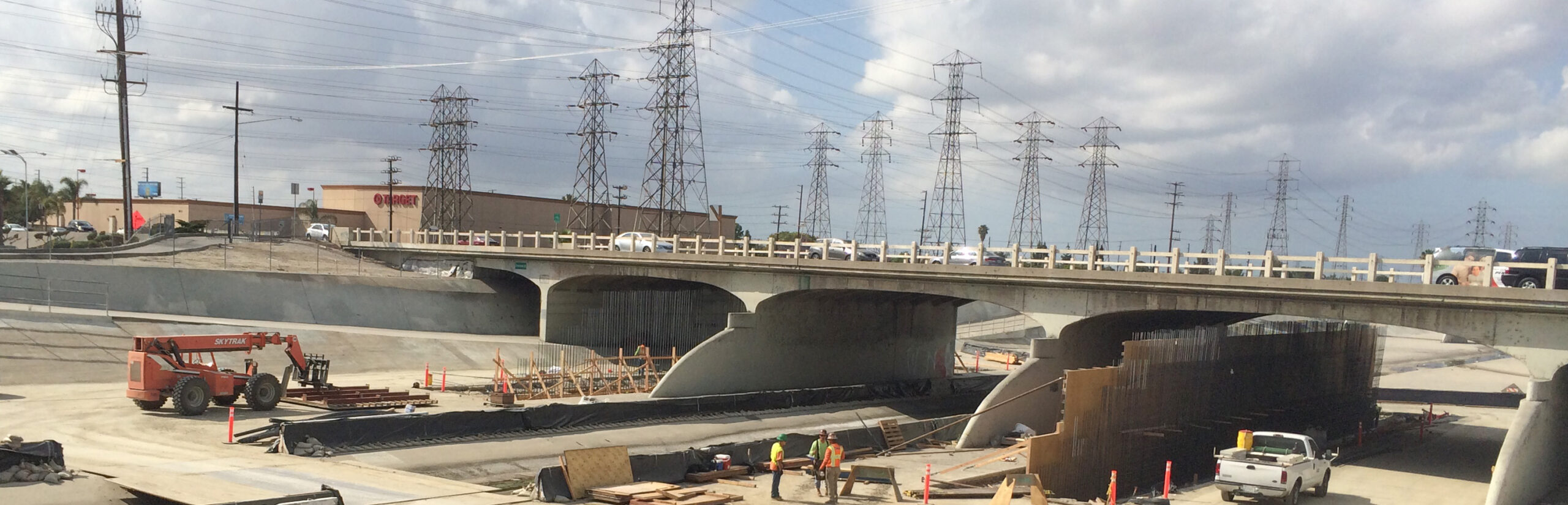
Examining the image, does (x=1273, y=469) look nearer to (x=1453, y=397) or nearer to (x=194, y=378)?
(x=194, y=378)

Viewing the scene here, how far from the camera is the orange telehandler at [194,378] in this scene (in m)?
29.4

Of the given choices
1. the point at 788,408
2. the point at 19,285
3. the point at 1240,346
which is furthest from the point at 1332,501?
the point at 19,285

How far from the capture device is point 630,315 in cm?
5500

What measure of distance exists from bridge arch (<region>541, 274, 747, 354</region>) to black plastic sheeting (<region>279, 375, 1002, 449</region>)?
10.5 metres

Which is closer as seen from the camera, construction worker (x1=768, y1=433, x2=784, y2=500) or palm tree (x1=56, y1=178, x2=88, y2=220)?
construction worker (x1=768, y1=433, x2=784, y2=500)

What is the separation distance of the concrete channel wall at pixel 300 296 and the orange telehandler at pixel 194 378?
1336 cm

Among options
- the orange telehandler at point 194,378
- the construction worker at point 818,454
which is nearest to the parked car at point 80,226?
the orange telehandler at point 194,378

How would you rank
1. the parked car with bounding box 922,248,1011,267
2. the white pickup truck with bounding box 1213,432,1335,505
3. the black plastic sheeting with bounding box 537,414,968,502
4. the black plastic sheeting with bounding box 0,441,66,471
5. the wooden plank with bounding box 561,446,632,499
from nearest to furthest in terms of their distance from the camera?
the black plastic sheeting with bounding box 0,441,66,471
the black plastic sheeting with bounding box 537,414,968,502
the wooden plank with bounding box 561,446,632,499
the white pickup truck with bounding box 1213,432,1335,505
the parked car with bounding box 922,248,1011,267

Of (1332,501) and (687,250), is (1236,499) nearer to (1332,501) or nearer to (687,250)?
(1332,501)

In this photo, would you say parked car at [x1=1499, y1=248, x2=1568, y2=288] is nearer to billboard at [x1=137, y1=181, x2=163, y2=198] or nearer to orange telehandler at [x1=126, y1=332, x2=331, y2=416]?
orange telehandler at [x1=126, y1=332, x2=331, y2=416]

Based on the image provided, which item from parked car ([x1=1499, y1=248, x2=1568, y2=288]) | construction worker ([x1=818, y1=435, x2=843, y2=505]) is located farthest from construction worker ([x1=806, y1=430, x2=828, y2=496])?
parked car ([x1=1499, y1=248, x2=1568, y2=288])

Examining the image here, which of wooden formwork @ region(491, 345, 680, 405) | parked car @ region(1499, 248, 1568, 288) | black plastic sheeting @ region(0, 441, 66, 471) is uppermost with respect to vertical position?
parked car @ region(1499, 248, 1568, 288)

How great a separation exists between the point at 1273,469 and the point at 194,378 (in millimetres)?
28193

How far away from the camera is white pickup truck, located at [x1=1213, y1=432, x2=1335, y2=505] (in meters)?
25.4
